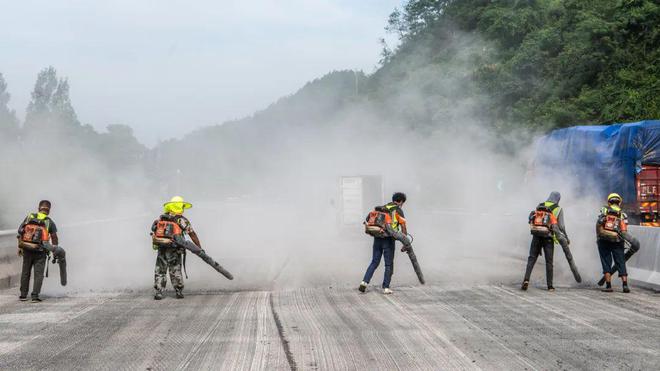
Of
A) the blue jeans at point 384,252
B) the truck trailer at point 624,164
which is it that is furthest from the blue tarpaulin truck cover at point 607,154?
the blue jeans at point 384,252

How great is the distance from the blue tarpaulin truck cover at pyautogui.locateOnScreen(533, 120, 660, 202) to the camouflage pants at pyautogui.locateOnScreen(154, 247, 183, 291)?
12967 millimetres

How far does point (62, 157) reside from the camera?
3203cm

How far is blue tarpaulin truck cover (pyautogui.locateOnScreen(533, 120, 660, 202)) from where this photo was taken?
19438 millimetres

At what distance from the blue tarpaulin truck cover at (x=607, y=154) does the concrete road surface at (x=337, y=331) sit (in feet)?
26.7

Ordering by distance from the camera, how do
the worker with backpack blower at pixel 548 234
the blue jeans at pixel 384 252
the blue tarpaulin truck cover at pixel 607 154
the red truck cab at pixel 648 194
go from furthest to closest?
the blue tarpaulin truck cover at pixel 607 154 < the red truck cab at pixel 648 194 < the worker with backpack blower at pixel 548 234 < the blue jeans at pixel 384 252

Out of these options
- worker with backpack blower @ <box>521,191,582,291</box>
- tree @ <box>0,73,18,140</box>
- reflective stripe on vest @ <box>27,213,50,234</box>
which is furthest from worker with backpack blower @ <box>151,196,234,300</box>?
tree @ <box>0,73,18,140</box>

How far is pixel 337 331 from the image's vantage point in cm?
859

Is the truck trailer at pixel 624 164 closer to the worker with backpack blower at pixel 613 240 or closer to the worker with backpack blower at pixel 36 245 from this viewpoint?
the worker with backpack blower at pixel 613 240

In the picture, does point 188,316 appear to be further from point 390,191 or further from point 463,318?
point 390,191

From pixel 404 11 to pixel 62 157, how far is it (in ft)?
172

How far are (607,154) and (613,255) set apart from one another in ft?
28.2

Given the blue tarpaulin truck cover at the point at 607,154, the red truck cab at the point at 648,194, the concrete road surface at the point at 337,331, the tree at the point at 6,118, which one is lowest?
the concrete road surface at the point at 337,331

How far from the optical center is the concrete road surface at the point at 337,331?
23.2 ft

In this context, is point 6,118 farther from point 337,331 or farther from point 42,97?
point 337,331
